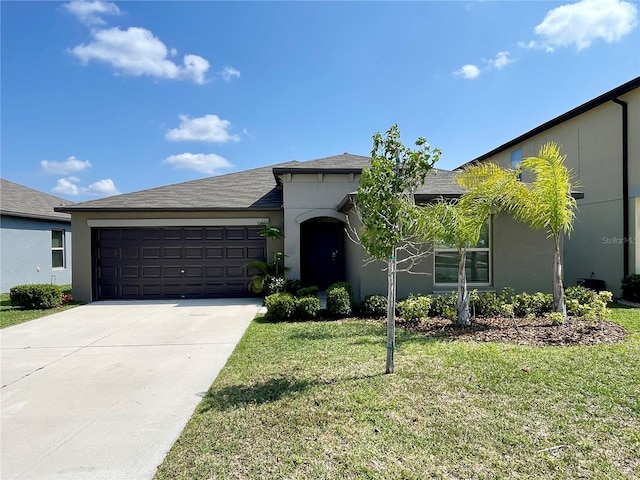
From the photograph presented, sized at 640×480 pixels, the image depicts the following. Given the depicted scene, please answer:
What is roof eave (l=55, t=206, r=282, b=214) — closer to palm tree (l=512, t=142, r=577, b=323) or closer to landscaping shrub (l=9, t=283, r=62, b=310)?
landscaping shrub (l=9, t=283, r=62, b=310)

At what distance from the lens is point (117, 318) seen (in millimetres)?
8695

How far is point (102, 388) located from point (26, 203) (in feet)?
48.8

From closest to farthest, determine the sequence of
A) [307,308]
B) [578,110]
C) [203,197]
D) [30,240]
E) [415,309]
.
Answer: [415,309], [307,308], [578,110], [203,197], [30,240]

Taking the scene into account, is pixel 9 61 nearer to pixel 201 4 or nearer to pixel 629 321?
pixel 201 4

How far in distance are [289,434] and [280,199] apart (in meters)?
9.60

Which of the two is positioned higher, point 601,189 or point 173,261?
point 601,189

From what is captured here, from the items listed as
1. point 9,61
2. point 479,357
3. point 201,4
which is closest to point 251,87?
point 201,4

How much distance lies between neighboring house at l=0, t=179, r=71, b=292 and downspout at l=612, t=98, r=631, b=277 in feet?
68.7

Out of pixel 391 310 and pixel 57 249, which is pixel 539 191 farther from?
pixel 57 249

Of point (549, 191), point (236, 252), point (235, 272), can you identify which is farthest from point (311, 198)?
point (549, 191)

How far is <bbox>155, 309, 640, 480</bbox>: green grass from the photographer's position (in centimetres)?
271

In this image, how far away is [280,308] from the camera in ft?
26.5

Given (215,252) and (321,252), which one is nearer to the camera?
(215,252)

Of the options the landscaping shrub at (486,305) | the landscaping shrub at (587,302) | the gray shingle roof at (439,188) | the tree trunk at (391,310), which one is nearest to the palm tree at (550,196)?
the landscaping shrub at (587,302)
